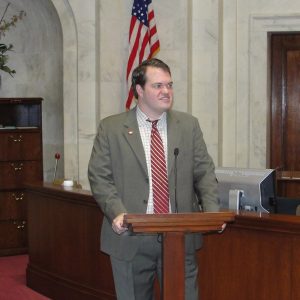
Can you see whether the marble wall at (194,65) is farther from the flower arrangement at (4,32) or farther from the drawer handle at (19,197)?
the drawer handle at (19,197)

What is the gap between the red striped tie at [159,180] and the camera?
3.23 metres

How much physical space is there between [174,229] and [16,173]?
489 cm

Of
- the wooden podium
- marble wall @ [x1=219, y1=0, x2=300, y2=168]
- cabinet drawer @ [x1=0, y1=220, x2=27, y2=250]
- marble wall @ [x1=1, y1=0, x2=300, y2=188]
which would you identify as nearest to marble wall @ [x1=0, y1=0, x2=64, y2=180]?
marble wall @ [x1=1, y1=0, x2=300, y2=188]

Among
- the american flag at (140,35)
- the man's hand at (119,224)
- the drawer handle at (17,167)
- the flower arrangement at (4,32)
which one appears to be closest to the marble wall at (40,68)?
the flower arrangement at (4,32)

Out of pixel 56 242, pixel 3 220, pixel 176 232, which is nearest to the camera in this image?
pixel 176 232

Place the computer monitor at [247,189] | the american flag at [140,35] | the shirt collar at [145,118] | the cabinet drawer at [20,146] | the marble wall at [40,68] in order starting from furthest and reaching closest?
the marble wall at [40,68] → the cabinet drawer at [20,146] → the american flag at [140,35] → the computer monitor at [247,189] → the shirt collar at [145,118]

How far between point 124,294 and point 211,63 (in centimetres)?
450

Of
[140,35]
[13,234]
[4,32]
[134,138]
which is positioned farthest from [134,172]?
[4,32]

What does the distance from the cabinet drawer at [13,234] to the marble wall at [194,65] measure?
0.82 metres

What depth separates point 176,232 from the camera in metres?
2.82

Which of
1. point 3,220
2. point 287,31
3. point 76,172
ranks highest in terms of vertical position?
point 287,31

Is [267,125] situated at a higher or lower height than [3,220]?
higher

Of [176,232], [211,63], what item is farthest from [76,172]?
[176,232]

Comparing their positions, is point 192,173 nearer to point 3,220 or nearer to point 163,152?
point 163,152
